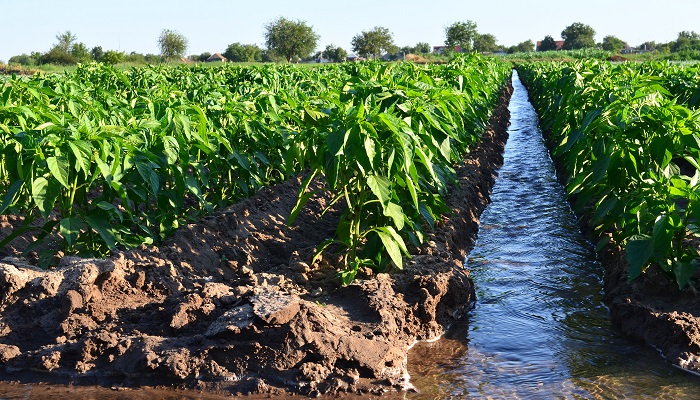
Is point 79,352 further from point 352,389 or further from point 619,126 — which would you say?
point 619,126

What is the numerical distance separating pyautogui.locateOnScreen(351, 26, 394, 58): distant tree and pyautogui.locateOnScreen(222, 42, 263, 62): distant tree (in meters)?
12.9

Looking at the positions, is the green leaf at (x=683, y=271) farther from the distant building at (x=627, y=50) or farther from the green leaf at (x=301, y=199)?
the distant building at (x=627, y=50)

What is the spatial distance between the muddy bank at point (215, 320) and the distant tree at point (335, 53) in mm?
92542

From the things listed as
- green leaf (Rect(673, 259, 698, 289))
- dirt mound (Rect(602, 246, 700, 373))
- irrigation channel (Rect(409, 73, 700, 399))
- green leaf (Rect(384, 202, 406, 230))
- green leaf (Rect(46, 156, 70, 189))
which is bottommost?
irrigation channel (Rect(409, 73, 700, 399))

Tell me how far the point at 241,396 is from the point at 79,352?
0.95m

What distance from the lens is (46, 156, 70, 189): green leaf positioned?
15.3 feet

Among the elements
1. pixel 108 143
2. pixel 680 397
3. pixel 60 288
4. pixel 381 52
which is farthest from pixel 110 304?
pixel 381 52

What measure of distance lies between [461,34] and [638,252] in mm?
85819

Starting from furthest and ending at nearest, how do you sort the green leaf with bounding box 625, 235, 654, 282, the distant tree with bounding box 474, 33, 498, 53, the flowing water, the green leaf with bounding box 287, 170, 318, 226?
the distant tree with bounding box 474, 33, 498, 53 → the green leaf with bounding box 287, 170, 318, 226 → the green leaf with bounding box 625, 235, 654, 282 → the flowing water

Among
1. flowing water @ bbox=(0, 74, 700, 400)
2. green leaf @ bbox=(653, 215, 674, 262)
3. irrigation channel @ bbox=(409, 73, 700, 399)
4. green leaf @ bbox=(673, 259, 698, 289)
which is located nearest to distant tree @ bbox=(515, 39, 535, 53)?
irrigation channel @ bbox=(409, 73, 700, 399)

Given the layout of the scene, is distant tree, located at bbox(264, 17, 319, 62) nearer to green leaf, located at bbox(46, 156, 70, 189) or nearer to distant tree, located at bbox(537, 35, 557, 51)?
distant tree, located at bbox(537, 35, 557, 51)

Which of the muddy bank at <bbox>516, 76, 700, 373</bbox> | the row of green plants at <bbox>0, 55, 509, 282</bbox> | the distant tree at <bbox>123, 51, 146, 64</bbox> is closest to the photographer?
the muddy bank at <bbox>516, 76, 700, 373</bbox>

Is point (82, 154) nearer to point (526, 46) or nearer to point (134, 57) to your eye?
point (134, 57)

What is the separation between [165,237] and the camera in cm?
579
